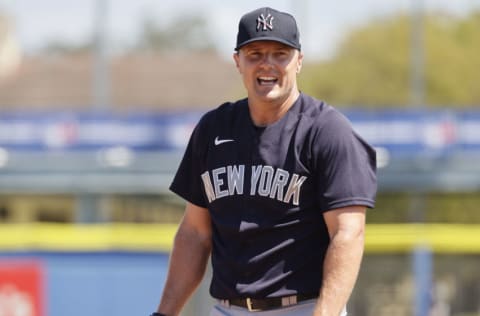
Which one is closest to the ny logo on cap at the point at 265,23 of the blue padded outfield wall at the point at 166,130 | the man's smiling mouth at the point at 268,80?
the man's smiling mouth at the point at 268,80

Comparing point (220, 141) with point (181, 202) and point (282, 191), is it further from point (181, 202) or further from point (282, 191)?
point (181, 202)

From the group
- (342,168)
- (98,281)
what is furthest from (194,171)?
(98,281)

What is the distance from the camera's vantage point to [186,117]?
20.5 metres

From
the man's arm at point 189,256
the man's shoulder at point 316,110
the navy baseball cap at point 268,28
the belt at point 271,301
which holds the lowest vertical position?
the belt at point 271,301

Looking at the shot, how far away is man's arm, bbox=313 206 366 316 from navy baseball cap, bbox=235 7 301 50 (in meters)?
0.64

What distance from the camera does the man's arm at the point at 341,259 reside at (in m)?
4.33

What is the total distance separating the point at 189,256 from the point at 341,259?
769 millimetres

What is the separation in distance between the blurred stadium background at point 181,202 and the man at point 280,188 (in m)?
6.18

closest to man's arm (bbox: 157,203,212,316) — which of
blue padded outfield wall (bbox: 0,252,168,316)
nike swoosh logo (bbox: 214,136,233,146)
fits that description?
nike swoosh logo (bbox: 214,136,233,146)

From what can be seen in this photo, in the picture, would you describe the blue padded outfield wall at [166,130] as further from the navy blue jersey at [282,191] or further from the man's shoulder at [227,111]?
the navy blue jersey at [282,191]

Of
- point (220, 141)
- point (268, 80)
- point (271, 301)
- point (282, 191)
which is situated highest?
point (268, 80)

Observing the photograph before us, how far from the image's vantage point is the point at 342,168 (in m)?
4.41

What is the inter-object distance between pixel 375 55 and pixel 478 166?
41.3 ft

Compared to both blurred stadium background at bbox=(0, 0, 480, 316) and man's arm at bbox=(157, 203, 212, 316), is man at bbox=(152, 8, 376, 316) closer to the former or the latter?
man's arm at bbox=(157, 203, 212, 316)
